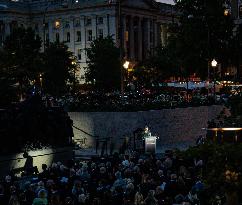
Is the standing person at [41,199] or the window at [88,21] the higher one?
the window at [88,21]

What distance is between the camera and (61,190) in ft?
63.0

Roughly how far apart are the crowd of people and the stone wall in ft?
47.3

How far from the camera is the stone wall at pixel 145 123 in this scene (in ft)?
126

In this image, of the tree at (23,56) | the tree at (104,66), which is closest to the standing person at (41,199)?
the tree at (23,56)

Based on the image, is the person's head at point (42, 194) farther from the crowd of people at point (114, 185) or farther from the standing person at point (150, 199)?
the standing person at point (150, 199)

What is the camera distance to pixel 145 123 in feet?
127

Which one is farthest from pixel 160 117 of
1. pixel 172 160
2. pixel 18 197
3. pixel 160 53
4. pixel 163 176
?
pixel 160 53

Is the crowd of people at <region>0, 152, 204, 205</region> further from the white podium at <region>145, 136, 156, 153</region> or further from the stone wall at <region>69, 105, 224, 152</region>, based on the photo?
the stone wall at <region>69, 105, 224, 152</region>

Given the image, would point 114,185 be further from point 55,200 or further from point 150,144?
point 150,144

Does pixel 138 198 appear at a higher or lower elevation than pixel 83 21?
lower

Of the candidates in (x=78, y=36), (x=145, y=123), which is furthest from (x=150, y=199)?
(x=78, y=36)

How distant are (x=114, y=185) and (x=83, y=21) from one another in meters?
98.6

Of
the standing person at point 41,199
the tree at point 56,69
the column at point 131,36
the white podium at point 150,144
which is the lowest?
the white podium at point 150,144

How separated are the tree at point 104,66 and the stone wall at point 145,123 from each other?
2777cm
